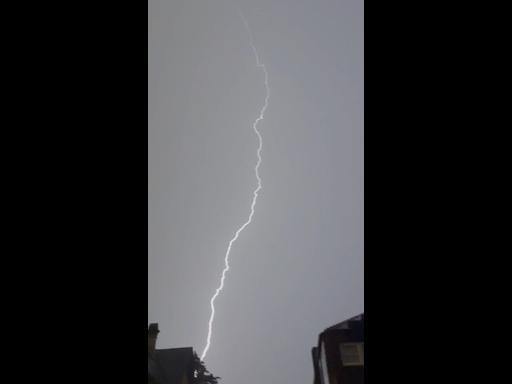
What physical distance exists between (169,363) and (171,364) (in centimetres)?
14

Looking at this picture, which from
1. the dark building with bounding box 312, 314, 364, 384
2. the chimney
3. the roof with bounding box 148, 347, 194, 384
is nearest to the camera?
the dark building with bounding box 312, 314, 364, 384

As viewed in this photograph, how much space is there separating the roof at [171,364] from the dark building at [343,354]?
24.4ft

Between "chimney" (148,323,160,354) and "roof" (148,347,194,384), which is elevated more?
"chimney" (148,323,160,354)

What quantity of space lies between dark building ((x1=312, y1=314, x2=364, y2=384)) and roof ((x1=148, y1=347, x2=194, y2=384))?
7.43m

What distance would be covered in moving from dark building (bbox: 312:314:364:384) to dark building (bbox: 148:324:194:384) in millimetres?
7350

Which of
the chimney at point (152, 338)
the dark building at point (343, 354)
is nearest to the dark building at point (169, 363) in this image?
the chimney at point (152, 338)

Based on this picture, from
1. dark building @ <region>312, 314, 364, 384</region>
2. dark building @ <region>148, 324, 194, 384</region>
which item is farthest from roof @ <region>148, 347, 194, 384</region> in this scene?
dark building @ <region>312, 314, 364, 384</region>

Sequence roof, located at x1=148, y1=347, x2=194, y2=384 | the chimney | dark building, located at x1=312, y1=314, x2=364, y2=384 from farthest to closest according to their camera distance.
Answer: the chimney → roof, located at x1=148, y1=347, x2=194, y2=384 → dark building, located at x1=312, y1=314, x2=364, y2=384

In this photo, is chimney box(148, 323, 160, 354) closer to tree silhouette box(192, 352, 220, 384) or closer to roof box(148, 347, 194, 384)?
roof box(148, 347, 194, 384)

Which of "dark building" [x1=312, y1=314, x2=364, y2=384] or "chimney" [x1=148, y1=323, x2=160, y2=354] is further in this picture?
"chimney" [x1=148, y1=323, x2=160, y2=354]

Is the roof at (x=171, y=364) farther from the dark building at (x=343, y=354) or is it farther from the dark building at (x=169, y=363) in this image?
the dark building at (x=343, y=354)

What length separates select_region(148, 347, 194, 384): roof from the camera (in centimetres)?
1883
